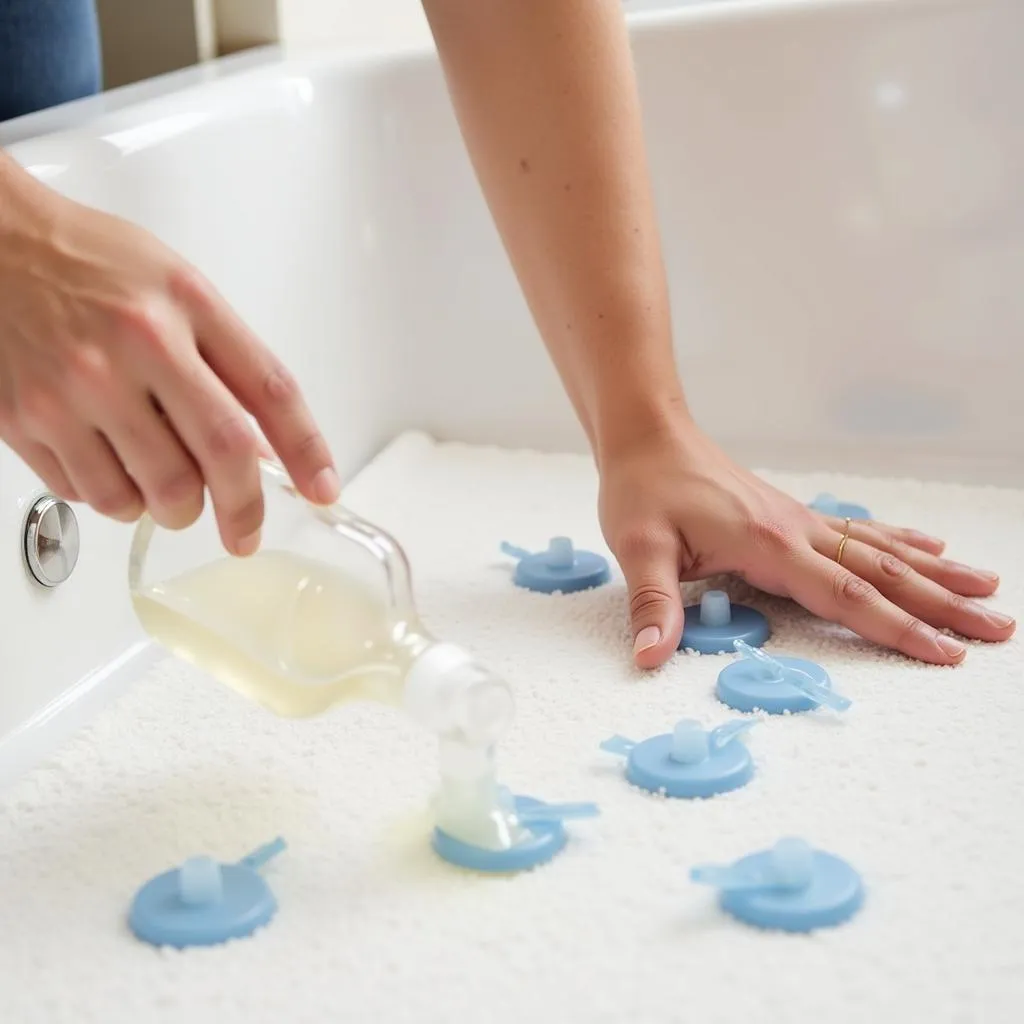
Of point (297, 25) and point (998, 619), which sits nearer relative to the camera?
point (998, 619)

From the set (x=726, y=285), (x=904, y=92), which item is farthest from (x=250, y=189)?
(x=904, y=92)

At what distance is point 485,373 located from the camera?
1.35m

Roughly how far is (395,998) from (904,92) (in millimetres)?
858

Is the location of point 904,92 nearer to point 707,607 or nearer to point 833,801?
point 707,607

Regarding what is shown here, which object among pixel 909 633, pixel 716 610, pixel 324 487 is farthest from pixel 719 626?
pixel 324 487

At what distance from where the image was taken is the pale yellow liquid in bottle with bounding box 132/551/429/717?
2.33ft

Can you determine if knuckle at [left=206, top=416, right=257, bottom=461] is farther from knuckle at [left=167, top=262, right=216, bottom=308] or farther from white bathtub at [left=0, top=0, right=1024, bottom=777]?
white bathtub at [left=0, top=0, right=1024, bottom=777]

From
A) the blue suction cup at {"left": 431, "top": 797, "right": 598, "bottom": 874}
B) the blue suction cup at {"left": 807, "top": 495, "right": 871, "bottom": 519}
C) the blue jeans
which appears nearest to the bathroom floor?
the blue suction cup at {"left": 431, "top": 797, "right": 598, "bottom": 874}

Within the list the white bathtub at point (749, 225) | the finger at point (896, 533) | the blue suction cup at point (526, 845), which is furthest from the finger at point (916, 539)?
the blue suction cup at point (526, 845)

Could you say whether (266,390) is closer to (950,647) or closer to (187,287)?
(187,287)

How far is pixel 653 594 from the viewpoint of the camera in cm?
92

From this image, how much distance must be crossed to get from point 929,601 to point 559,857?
0.33 meters

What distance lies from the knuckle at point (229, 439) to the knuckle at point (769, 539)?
411mm

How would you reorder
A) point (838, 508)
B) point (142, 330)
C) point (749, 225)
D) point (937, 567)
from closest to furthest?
point (142, 330) → point (937, 567) → point (838, 508) → point (749, 225)
